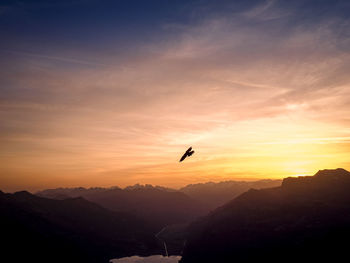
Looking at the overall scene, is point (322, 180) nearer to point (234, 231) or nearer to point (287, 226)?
point (287, 226)

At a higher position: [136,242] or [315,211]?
[315,211]

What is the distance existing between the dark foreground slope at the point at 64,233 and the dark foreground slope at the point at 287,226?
137 feet

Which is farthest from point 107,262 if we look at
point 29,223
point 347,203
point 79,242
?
point 347,203

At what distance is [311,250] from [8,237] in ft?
354

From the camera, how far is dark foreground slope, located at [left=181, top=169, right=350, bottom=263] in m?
91.7

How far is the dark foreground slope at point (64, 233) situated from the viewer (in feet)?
370

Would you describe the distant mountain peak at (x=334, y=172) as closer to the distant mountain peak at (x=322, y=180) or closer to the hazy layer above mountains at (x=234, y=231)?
the distant mountain peak at (x=322, y=180)

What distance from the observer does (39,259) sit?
10850 centimetres

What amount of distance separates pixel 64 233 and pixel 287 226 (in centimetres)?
10185

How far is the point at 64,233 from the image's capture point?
141 metres

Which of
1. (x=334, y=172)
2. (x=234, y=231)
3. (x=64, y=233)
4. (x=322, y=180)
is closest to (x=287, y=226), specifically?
(x=234, y=231)

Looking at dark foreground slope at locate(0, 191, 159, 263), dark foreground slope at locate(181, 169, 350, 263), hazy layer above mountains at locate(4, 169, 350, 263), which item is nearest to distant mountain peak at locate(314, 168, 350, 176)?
dark foreground slope at locate(181, 169, 350, 263)

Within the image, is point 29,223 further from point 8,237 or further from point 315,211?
point 315,211

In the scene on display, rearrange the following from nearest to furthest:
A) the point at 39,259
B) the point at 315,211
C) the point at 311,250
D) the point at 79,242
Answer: the point at 311,250
the point at 39,259
the point at 315,211
the point at 79,242
